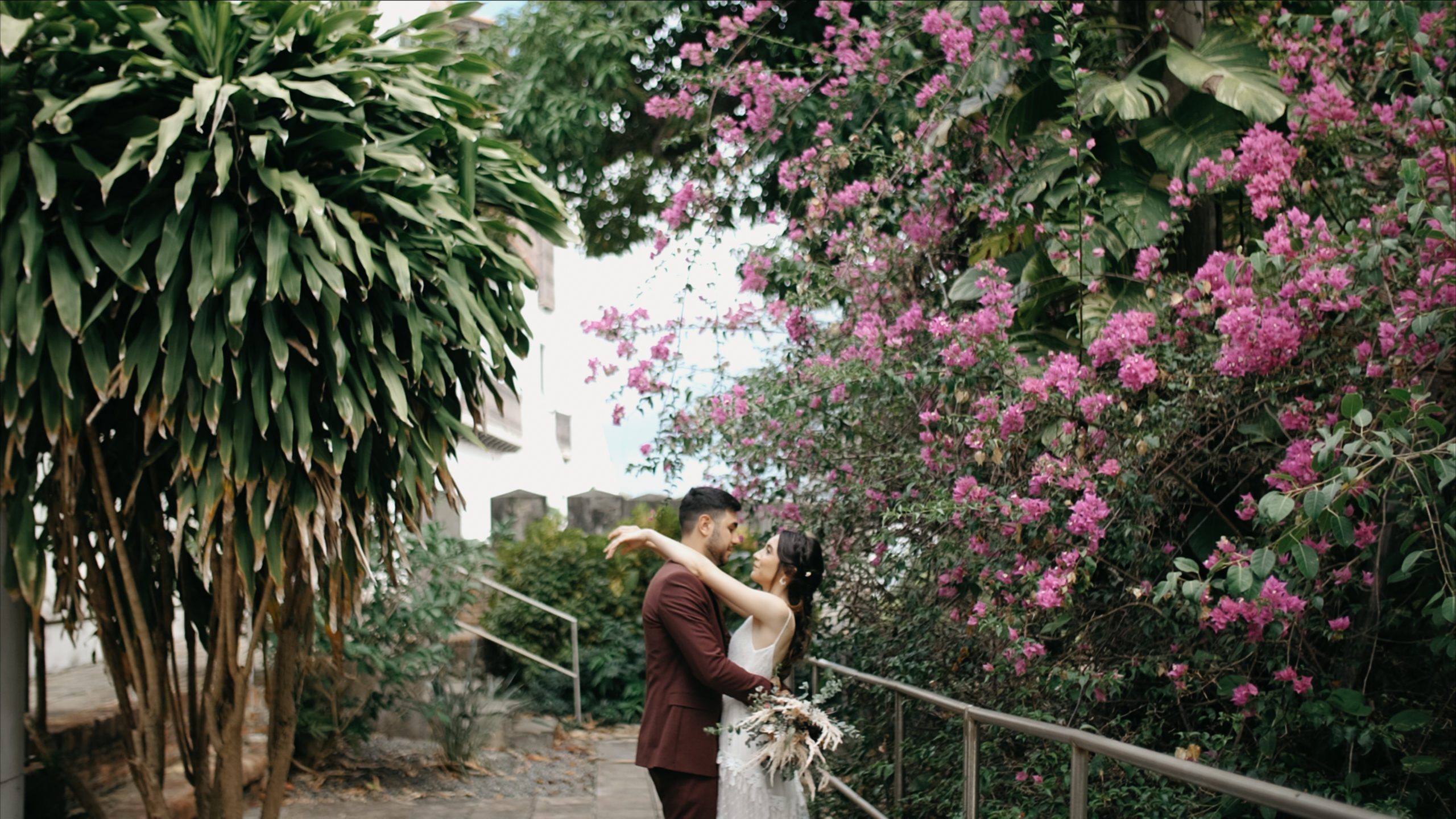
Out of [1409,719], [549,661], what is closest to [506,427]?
[549,661]

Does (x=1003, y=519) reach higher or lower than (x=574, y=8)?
lower

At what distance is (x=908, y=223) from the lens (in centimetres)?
681

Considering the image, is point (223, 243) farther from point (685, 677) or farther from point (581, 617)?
point (581, 617)

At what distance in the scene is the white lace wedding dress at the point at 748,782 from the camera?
4.06 meters

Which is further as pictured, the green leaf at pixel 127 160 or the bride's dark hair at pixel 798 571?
the bride's dark hair at pixel 798 571

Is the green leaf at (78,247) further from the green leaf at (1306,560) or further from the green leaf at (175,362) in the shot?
the green leaf at (1306,560)

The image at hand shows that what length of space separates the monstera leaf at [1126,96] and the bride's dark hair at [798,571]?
263 centimetres

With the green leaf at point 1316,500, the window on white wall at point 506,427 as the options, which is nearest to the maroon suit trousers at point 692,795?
the green leaf at point 1316,500

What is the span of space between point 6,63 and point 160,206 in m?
0.68

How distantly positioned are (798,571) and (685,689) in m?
0.55

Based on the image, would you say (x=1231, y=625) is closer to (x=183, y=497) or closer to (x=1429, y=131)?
(x=1429, y=131)

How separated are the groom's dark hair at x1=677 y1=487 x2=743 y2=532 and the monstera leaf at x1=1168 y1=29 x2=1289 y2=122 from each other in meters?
3.18

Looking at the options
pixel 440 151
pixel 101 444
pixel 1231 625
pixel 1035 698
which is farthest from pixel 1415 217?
pixel 101 444

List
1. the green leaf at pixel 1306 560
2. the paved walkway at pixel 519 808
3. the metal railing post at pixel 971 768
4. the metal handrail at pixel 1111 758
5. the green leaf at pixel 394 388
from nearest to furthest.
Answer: the metal handrail at pixel 1111 758 → the green leaf at pixel 1306 560 → the metal railing post at pixel 971 768 → the green leaf at pixel 394 388 → the paved walkway at pixel 519 808
